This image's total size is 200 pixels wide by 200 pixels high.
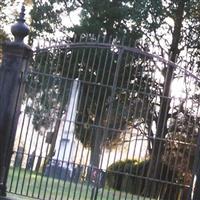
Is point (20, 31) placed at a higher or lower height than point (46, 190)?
higher

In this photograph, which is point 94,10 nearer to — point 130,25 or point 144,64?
point 130,25

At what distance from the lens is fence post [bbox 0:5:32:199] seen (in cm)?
746

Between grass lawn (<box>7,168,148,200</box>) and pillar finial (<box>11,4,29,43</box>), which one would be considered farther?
pillar finial (<box>11,4,29,43</box>)

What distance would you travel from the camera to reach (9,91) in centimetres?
745

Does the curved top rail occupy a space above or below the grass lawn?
above

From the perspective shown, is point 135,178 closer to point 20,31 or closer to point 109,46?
point 109,46

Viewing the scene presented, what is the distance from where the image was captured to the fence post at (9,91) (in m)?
7.46

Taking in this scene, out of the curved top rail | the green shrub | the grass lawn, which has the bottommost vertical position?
the grass lawn

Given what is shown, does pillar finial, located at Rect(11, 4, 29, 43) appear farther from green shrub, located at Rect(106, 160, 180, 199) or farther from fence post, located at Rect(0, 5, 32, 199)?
green shrub, located at Rect(106, 160, 180, 199)

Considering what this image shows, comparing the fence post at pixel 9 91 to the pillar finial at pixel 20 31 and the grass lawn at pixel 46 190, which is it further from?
the grass lawn at pixel 46 190

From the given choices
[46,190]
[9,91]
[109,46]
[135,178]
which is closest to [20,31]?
[9,91]

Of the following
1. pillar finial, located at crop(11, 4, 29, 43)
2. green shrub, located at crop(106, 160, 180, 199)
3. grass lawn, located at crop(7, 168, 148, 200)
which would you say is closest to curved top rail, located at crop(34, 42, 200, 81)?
pillar finial, located at crop(11, 4, 29, 43)

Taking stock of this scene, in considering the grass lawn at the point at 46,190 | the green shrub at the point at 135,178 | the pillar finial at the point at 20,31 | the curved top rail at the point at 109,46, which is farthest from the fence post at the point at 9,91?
the green shrub at the point at 135,178

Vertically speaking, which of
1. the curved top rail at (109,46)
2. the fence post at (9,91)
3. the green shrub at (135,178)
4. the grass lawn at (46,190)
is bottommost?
the grass lawn at (46,190)
